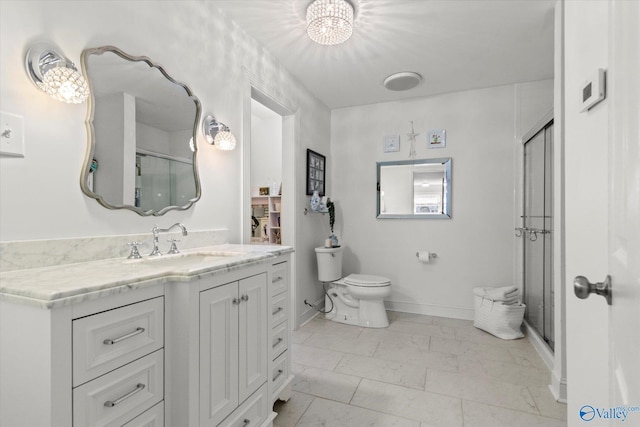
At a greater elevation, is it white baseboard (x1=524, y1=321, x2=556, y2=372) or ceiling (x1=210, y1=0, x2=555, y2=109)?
ceiling (x1=210, y1=0, x2=555, y2=109)

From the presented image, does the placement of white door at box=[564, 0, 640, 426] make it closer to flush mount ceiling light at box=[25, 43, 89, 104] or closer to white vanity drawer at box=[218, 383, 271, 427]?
white vanity drawer at box=[218, 383, 271, 427]

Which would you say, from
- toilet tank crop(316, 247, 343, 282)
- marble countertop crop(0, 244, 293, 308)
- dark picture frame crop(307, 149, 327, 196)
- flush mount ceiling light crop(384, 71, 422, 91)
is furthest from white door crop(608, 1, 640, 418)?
dark picture frame crop(307, 149, 327, 196)

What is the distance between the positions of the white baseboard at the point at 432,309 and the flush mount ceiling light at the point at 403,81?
92.8 inches

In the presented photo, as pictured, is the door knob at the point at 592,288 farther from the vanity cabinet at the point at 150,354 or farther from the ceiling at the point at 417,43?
the ceiling at the point at 417,43

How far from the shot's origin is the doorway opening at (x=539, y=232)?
2.28m

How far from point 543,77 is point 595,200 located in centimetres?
280

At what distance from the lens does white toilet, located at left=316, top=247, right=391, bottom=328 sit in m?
2.90

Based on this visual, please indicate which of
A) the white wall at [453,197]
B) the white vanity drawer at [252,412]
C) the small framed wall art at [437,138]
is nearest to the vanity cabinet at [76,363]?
the white vanity drawer at [252,412]

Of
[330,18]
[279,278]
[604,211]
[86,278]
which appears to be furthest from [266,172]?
[604,211]

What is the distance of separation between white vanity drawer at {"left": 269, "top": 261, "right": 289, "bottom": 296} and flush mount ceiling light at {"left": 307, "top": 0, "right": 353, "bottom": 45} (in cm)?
147

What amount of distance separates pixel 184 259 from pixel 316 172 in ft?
6.69

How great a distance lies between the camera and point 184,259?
1574 millimetres

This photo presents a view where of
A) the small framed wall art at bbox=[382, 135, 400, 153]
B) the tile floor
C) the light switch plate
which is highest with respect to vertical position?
the small framed wall art at bbox=[382, 135, 400, 153]

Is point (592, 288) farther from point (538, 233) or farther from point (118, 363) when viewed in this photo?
point (538, 233)
